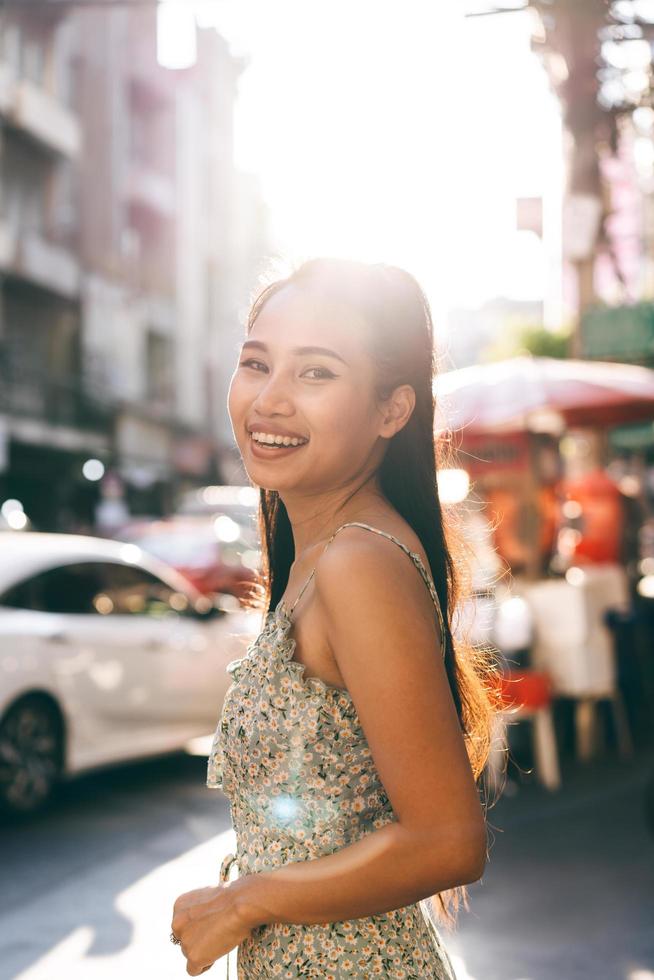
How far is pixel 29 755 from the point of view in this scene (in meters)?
7.25

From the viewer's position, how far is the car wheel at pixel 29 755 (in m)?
7.13

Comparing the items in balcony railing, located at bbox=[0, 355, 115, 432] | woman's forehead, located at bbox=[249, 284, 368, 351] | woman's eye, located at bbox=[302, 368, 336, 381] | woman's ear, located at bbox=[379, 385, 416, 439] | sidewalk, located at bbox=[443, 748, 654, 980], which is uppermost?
balcony railing, located at bbox=[0, 355, 115, 432]

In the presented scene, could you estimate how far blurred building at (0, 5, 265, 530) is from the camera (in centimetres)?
3027

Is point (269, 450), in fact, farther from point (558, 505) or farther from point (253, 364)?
point (558, 505)

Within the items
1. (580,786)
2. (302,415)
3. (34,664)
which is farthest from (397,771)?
(580,786)

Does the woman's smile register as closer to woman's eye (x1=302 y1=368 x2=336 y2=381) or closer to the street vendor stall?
woman's eye (x1=302 y1=368 x2=336 y2=381)


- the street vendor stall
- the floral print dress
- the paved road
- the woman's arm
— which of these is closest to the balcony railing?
the street vendor stall

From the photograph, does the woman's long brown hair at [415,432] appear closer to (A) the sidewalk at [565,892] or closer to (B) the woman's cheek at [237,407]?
(B) the woman's cheek at [237,407]

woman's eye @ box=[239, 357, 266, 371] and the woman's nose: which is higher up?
woman's eye @ box=[239, 357, 266, 371]

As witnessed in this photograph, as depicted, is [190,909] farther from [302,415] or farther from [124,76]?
[124,76]

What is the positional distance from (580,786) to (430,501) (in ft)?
21.3

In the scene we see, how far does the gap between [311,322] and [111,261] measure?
3506 centimetres

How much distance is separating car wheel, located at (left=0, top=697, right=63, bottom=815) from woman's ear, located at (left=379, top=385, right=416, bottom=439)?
5.79 meters

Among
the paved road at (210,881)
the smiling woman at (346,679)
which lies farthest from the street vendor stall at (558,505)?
the smiling woman at (346,679)
